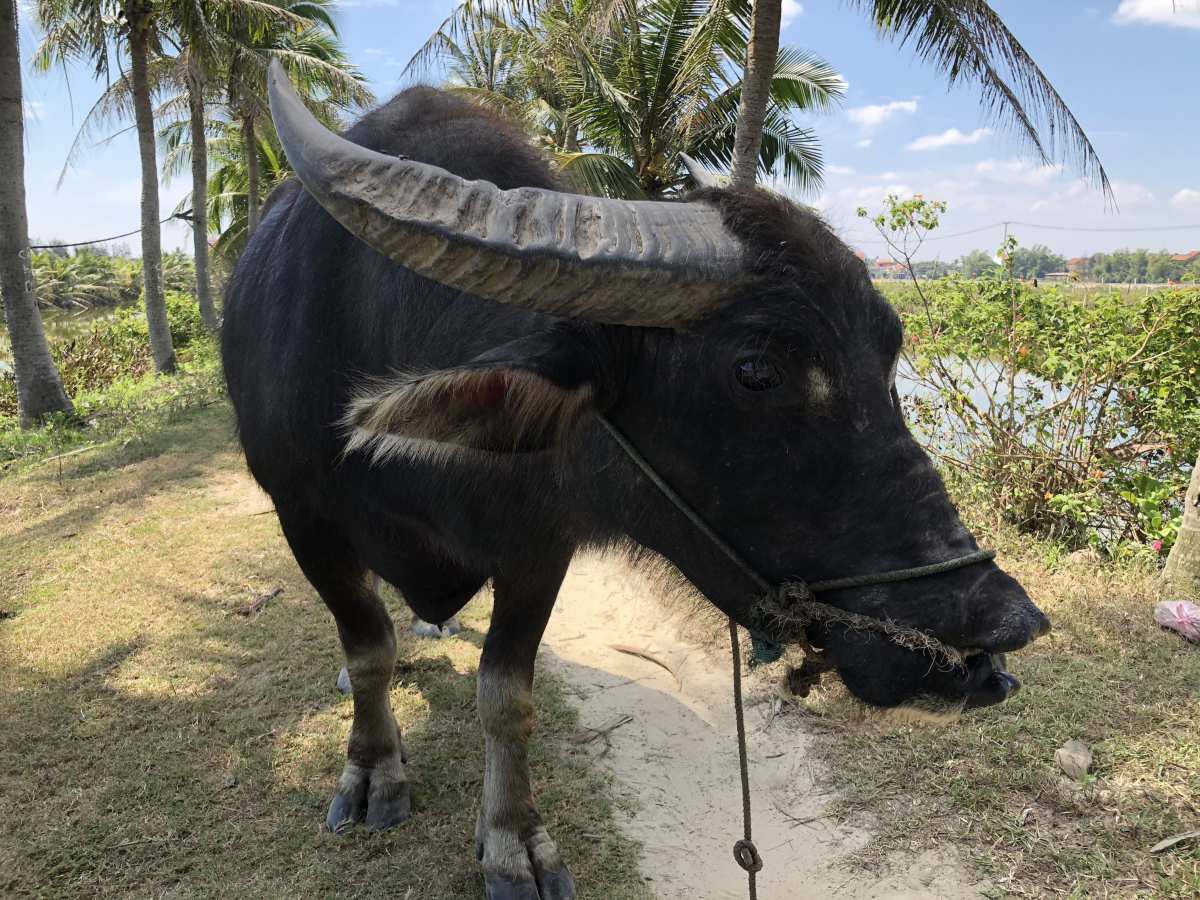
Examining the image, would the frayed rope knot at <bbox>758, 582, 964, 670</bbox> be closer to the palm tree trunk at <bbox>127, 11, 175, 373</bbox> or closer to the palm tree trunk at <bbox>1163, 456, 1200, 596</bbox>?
the palm tree trunk at <bbox>1163, 456, 1200, 596</bbox>

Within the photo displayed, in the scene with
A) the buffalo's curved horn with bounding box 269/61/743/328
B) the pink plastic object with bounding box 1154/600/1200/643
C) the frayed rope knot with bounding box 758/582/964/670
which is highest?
the buffalo's curved horn with bounding box 269/61/743/328

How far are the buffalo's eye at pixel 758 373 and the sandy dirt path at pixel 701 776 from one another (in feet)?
2.20

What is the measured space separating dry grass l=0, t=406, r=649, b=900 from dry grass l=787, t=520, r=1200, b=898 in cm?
108

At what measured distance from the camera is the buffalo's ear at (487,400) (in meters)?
1.44

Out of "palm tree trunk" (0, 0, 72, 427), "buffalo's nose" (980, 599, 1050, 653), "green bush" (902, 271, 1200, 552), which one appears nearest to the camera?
"buffalo's nose" (980, 599, 1050, 653)

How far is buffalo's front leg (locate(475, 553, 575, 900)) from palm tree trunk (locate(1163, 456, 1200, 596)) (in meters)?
3.63

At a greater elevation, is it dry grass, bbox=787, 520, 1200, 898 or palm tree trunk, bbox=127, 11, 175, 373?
palm tree trunk, bbox=127, 11, 175, 373

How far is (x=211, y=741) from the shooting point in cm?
338

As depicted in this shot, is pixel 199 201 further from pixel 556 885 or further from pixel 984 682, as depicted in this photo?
pixel 984 682

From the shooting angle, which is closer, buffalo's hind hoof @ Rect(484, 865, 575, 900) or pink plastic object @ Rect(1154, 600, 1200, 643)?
buffalo's hind hoof @ Rect(484, 865, 575, 900)

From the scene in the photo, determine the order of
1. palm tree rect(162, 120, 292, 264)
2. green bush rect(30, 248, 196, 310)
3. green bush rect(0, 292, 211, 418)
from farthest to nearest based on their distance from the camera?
1. green bush rect(30, 248, 196, 310)
2. palm tree rect(162, 120, 292, 264)
3. green bush rect(0, 292, 211, 418)

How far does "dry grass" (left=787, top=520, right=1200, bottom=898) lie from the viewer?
2602mm

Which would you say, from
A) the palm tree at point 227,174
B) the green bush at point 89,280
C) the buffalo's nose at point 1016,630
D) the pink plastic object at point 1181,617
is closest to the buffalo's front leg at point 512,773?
the buffalo's nose at point 1016,630

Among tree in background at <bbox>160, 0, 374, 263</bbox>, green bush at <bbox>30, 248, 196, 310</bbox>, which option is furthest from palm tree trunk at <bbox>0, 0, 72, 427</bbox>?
green bush at <bbox>30, 248, 196, 310</bbox>
